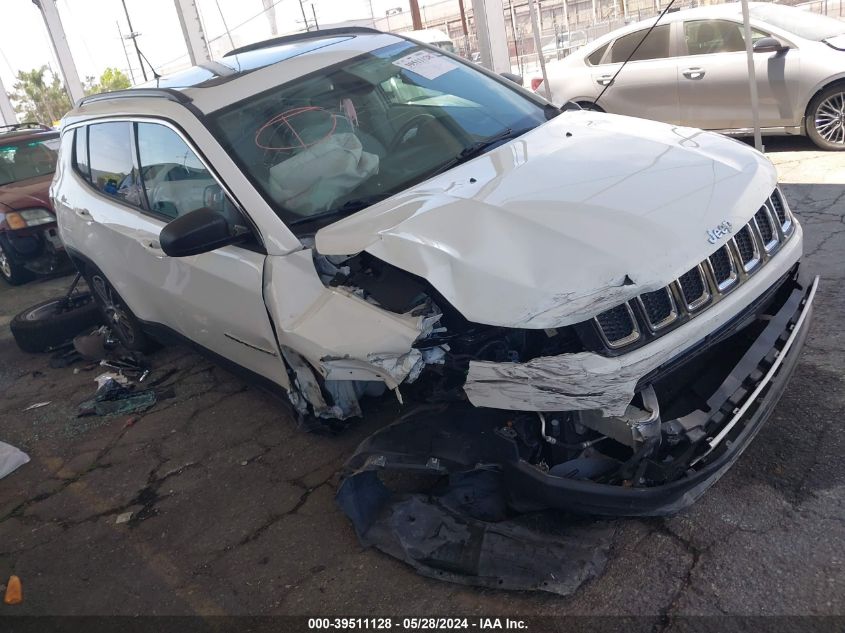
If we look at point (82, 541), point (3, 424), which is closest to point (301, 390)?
point (82, 541)

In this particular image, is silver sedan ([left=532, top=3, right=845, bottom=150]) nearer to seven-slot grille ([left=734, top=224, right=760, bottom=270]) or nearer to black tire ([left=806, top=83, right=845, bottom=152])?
black tire ([left=806, top=83, right=845, bottom=152])

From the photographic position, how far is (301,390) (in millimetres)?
3291

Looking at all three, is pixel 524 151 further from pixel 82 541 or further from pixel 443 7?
pixel 443 7

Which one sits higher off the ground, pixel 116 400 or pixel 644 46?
pixel 644 46

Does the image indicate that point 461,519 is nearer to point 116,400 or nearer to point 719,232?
point 719,232

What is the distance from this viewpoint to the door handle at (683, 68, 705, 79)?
23.7 feet

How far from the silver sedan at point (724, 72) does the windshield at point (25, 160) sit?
21.4ft

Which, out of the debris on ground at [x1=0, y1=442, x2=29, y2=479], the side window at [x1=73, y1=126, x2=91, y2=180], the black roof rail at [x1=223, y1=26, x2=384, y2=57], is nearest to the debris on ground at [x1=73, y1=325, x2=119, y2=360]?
the debris on ground at [x1=0, y1=442, x2=29, y2=479]

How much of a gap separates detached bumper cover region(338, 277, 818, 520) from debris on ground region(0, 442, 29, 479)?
251cm

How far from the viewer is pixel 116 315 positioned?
5.36 metres

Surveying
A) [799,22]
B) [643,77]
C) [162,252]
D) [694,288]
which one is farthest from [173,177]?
[799,22]

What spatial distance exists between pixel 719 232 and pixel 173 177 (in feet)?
8.79

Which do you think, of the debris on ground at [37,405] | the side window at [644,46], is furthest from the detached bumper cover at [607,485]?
the side window at [644,46]

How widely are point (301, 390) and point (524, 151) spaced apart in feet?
4.86
